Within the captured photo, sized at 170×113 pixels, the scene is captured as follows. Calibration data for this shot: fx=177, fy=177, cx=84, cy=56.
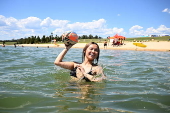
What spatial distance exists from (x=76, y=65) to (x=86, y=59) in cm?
35

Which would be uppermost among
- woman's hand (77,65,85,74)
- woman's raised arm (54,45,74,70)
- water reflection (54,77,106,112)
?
woman's raised arm (54,45,74,70)

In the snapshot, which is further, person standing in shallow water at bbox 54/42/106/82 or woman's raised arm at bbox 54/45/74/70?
person standing in shallow water at bbox 54/42/106/82

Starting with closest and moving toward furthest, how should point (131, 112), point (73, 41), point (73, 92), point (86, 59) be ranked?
point (131, 112), point (73, 92), point (73, 41), point (86, 59)

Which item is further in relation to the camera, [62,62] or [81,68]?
[81,68]

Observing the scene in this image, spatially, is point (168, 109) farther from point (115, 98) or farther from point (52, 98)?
point (52, 98)

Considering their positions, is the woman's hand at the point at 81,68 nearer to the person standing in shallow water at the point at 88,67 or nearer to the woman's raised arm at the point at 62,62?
the person standing in shallow water at the point at 88,67

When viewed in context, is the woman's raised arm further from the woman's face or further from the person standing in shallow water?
the woman's face

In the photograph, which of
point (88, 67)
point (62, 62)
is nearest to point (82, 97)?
point (62, 62)

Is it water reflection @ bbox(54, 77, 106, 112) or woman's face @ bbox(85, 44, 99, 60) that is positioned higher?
woman's face @ bbox(85, 44, 99, 60)

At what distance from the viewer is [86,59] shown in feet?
17.1

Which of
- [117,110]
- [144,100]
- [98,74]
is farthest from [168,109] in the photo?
[98,74]

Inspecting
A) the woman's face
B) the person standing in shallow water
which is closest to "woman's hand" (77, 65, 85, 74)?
the person standing in shallow water

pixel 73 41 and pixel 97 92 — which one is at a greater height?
pixel 73 41

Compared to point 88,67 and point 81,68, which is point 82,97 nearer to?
point 81,68
